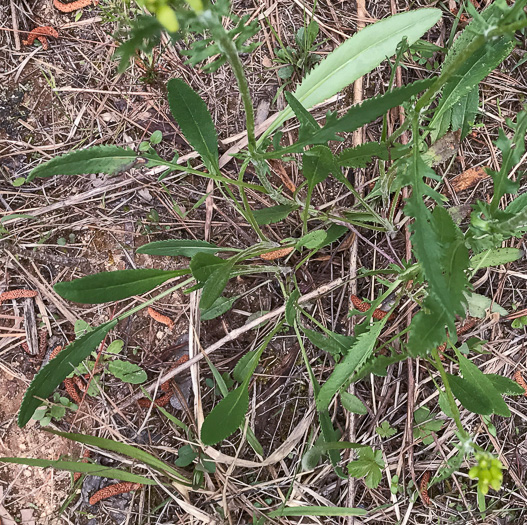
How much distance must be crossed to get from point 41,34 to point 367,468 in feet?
7.25

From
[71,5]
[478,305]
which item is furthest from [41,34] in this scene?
[478,305]

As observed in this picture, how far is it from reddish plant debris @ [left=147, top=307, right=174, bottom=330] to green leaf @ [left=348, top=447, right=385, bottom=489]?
2.87 feet

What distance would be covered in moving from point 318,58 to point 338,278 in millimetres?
901

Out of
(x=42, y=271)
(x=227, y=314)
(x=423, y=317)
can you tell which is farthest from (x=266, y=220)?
(x=42, y=271)

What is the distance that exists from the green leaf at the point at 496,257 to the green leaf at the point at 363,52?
30.3 inches

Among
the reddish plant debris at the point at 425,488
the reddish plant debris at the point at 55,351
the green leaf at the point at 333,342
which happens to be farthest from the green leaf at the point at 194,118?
the reddish plant debris at the point at 425,488

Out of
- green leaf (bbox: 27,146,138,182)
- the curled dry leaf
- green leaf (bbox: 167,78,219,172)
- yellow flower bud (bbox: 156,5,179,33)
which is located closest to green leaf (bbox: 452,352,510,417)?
the curled dry leaf

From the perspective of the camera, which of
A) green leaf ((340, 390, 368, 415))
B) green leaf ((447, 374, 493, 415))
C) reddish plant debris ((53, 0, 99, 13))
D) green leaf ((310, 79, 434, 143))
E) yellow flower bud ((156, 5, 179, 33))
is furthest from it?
reddish plant debris ((53, 0, 99, 13))

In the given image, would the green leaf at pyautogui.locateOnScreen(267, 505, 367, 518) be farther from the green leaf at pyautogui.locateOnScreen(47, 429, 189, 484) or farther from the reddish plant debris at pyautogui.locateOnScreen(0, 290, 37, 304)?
the reddish plant debris at pyautogui.locateOnScreen(0, 290, 37, 304)

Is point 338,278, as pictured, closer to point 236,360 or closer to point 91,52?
point 236,360

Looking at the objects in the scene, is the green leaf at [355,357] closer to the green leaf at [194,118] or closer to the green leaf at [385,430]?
the green leaf at [385,430]

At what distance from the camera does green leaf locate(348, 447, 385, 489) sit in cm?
180

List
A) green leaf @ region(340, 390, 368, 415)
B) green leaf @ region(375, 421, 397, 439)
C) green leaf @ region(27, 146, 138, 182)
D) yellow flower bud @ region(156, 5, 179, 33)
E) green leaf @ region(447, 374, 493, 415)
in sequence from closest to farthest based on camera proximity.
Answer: yellow flower bud @ region(156, 5, 179, 33) < green leaf @ region(27, 146, 138, 182) < green leaf @ region(447, 374, 493, 415) < green leaf @ region(340, 390, 368, 415) < green leaf @ region(375, 421, 397, 439)

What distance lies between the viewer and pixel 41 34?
210cm
